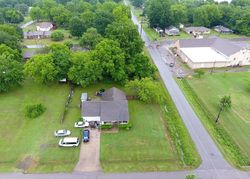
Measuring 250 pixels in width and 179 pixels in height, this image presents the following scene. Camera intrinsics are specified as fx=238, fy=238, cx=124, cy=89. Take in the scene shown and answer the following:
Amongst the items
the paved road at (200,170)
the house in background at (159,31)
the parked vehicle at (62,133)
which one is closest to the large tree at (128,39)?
the paved road at (200,170)

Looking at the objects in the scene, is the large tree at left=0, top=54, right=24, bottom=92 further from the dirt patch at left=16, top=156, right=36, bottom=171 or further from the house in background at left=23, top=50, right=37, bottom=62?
the dirt patch at left=16, top=156, right=36, bottom=171

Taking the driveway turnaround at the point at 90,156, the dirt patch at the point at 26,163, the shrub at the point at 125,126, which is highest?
the shrub at the point at 125,126

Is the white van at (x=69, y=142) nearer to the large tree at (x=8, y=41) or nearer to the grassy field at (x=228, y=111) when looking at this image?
the grassy field at (x=228, y=111)

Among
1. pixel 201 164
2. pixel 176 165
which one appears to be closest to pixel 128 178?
pixel 176 165

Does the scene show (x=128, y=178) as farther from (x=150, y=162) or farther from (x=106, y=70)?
(x=106, y=70)

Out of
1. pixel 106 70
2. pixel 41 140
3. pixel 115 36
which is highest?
pixel 115 36

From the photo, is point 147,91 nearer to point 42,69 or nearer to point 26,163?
point 42,69

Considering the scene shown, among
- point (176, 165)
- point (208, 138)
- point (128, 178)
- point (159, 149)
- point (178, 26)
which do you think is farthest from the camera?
point (178, 26)
